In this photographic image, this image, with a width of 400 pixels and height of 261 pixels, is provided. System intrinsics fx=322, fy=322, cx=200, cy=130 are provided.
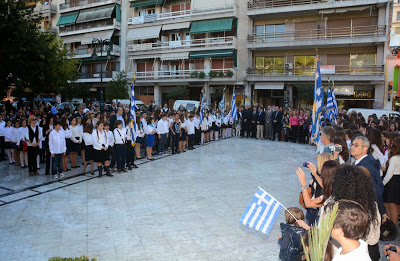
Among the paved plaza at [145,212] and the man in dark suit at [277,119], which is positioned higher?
the man in dark suit at [277,119]

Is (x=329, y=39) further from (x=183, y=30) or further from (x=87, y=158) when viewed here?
(x=87, y=158)

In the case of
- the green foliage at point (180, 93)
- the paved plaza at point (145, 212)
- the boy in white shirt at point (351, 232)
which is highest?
the green foliage at point (180, 93)

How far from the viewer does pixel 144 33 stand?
36031 mm

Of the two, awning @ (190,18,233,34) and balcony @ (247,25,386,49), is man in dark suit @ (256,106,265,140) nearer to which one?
balcony @ (247,25,386,49)

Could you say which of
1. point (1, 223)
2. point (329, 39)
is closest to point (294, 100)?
point (329, 39)

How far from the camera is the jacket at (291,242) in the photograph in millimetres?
3699

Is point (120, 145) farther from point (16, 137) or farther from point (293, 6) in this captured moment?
point (293, 6)

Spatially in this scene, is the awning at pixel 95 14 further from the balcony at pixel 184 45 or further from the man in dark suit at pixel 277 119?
the man in dark suit at pixel 277 119

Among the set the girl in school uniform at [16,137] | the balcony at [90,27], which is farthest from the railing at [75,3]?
the girl in school uniform at [16,137]

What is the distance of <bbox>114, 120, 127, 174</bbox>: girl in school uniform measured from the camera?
10.3m

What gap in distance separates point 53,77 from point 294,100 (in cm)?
2110

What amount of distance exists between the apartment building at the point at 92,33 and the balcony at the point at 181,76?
4.60 metres

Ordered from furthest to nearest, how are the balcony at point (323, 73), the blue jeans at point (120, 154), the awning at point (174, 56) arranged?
the awning at point (174, 56) < the balcony at point (323, 73) < the blue jeans at point (120, 154)

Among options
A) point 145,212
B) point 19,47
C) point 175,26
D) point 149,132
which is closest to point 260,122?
point 149,132
